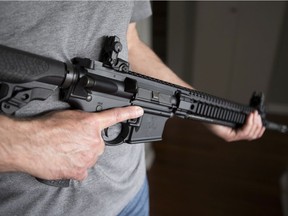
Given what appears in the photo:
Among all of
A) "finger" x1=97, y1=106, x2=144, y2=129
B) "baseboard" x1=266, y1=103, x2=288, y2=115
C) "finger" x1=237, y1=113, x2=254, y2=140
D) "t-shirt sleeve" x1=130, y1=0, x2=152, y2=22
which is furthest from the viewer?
"baseboard" x1=266, y1=103, x2=288, y2=115

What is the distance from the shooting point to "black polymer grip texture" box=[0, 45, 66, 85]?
1.25 feet

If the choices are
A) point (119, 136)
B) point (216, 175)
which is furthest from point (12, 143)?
point (216, 175)

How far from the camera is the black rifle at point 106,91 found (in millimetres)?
404

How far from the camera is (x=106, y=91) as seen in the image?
55 cm

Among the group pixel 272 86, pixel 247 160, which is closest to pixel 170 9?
pixel 272 86

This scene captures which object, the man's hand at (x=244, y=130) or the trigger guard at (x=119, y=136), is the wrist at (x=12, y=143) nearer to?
the trigger guard at (x=119, y=136)

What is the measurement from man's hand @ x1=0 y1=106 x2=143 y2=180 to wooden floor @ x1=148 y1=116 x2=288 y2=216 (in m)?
1.31

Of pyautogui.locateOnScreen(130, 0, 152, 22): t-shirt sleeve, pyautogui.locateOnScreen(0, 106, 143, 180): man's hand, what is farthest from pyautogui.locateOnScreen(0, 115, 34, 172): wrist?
pyautogui.locateOnScreen(130, 0, 152, 22): t-shirt sleeve

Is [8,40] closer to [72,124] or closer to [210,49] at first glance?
[72,124]

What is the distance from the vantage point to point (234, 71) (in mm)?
2980

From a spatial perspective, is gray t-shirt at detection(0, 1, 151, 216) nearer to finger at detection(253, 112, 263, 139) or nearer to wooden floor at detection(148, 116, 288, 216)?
finger at detection(253, 112, 263, 139)

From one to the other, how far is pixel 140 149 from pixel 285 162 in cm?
177

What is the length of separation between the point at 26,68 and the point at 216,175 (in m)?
1.81

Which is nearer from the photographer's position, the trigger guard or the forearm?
the forearm
